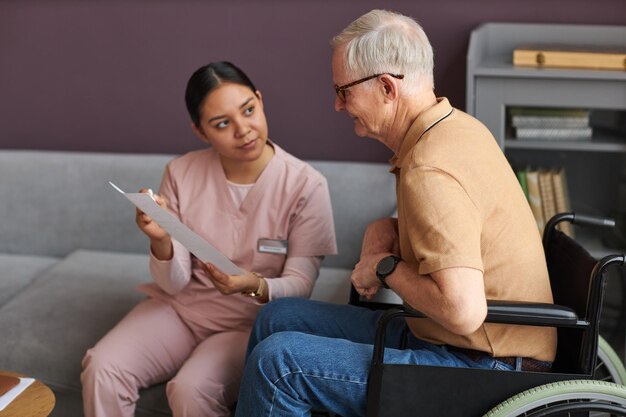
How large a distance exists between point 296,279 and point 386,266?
1.95ft

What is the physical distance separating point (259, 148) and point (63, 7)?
138 cm

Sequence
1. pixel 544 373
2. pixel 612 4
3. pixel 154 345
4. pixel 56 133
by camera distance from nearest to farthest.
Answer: pixel 544 373 → pixel 154 345 → pixel 612 4 → pixel 56 133

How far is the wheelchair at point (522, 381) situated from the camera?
5.60 ft

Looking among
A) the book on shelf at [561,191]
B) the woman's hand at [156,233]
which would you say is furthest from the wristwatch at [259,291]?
the book on shelf at [561,191]

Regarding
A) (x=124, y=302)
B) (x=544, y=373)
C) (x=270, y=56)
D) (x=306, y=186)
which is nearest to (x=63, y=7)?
(x=270, y=56)

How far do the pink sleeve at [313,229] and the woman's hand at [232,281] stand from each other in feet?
0.62

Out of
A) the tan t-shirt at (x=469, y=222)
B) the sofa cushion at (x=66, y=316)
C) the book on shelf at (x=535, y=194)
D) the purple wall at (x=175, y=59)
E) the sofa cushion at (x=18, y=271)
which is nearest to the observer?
the tan t-shirt at (x=469, y=222)

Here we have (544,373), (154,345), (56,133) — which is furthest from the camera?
(56,133)

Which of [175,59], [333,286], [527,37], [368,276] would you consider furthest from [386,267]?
[175,59]

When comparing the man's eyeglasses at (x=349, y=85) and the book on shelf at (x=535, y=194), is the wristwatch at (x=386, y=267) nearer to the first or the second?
the man's eyeglasses at (x=349, y=85)

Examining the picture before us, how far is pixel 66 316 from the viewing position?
271 centimetres

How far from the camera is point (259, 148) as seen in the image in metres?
2.40

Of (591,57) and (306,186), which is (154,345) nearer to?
(306,186)

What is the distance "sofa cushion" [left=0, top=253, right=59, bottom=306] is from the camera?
3.02 metres
